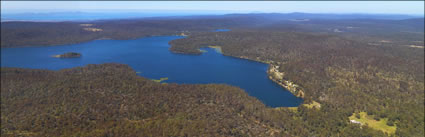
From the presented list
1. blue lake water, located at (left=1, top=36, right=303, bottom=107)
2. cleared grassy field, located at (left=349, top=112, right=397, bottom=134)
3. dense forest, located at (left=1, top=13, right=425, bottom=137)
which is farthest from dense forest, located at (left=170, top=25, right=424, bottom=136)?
blue lake water, located at (left=1, top=36, right=303, bottom=107)

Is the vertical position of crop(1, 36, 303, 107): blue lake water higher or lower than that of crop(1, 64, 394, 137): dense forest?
higher

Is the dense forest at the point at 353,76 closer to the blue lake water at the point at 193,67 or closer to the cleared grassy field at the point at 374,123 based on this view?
the cleared grassy field at the point at 374,123

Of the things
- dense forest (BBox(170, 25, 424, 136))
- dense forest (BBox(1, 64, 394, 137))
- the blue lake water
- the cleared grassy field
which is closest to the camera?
dense forest (BBox(1, 64, 394, 137))

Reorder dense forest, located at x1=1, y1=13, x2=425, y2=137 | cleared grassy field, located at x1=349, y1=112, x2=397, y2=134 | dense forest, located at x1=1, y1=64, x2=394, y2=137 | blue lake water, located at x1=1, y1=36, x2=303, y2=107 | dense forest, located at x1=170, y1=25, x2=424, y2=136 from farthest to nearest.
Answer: blue lake water, located at x1=1, y1=36, x2=303, y2=107 → dense forest, located at x1=170, y1=25, x2=424, y2=136 → cleared grassy field, located at x1=349, y1=112, x2=397, y2=134 → dense forest, located at x1=1, y1=13, x2=425, y2=137 → dense forest, located at x1=1, y1=64, x2=394, y2=137

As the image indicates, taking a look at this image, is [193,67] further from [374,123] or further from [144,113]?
[374,123]

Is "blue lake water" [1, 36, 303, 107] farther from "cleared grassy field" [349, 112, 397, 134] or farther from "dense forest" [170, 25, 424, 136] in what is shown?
"cleared grassy field" [349, 112, 397, 134]

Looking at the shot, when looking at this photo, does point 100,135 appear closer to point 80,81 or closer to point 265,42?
point 80,81

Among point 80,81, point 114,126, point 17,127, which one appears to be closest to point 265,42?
point 80,81

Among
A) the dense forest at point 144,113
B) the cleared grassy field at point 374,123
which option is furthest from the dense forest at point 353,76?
the dense forest at point 144,113
